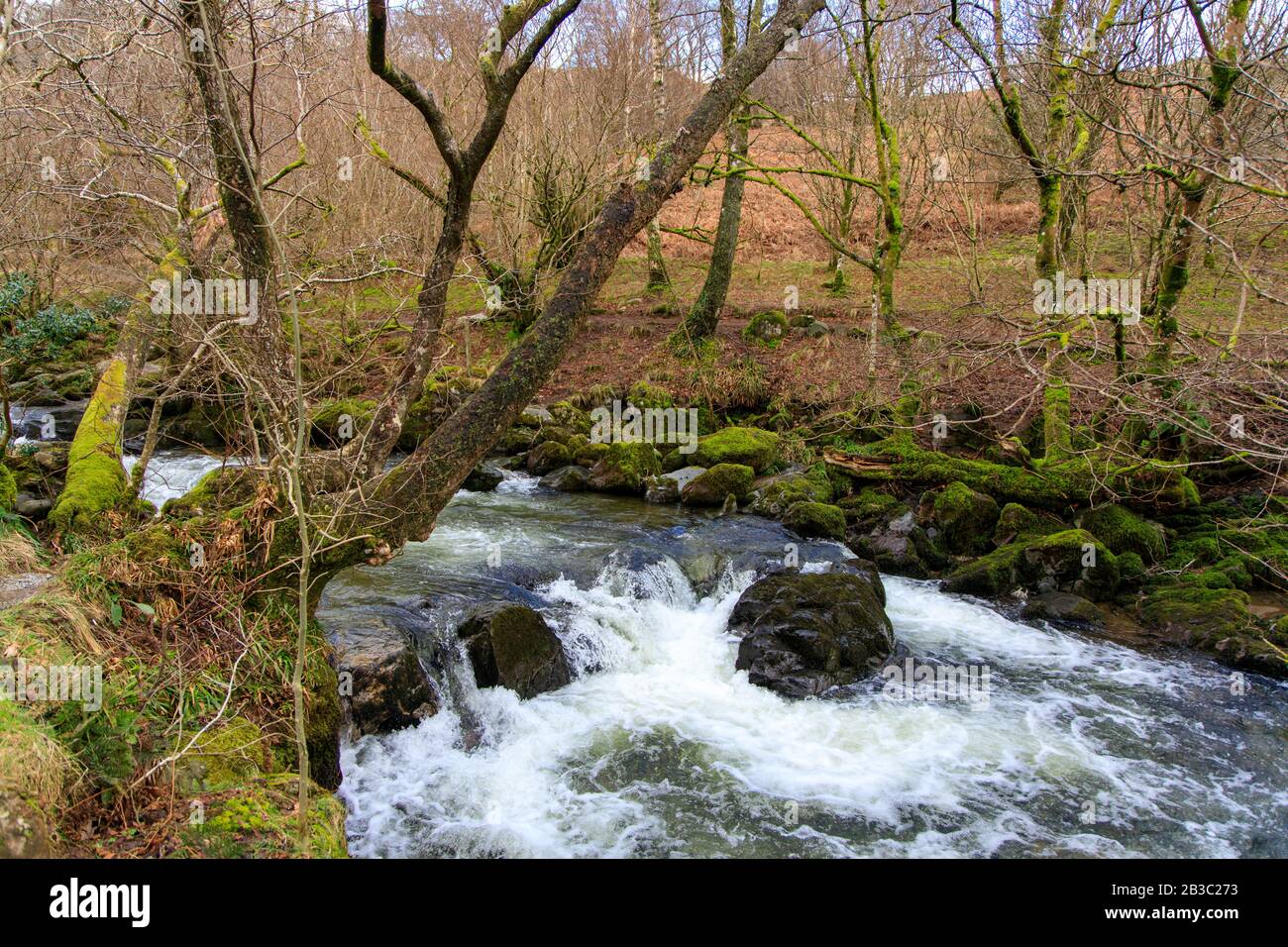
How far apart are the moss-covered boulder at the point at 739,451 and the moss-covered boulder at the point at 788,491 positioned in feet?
1.56

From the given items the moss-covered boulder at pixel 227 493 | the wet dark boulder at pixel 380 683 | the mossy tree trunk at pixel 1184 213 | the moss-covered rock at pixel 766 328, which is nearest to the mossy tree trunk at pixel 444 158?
the moss-covered boulder at pixel 227 493

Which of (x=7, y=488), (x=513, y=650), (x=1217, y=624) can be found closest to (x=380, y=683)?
(x=513, y=650)

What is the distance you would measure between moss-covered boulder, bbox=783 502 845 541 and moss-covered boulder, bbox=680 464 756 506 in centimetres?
115

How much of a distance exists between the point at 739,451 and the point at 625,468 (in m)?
1.78

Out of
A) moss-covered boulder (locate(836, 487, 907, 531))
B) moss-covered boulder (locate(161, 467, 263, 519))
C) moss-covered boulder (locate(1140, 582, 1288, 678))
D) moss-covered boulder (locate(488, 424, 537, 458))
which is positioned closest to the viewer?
moss-covered boulder (locate(161, 467, 263, 519))

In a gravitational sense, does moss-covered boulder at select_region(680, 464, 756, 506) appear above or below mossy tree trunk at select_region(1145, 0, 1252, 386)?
below

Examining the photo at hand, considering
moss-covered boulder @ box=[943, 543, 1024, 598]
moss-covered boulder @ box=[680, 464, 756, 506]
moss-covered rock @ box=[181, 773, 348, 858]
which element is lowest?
moss-covered boulder @ box=[943, 543, 1024, 598]

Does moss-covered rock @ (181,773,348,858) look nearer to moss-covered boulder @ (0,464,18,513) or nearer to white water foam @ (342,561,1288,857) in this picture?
white water foam @ (342,561,1288,857)

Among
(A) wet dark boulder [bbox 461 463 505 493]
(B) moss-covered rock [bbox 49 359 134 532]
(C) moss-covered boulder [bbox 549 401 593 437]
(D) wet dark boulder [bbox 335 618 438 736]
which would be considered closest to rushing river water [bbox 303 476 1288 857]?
(D) wet dark boulder [bbox 335 618 438 736]

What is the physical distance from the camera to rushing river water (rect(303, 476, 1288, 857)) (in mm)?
5727

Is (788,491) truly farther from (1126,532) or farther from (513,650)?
(513,650)

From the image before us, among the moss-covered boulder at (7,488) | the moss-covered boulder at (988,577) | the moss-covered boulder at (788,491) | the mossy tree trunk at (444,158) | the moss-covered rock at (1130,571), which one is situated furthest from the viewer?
the moss-covered boulder at (788,491)

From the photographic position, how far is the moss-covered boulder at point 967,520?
10.9 metres

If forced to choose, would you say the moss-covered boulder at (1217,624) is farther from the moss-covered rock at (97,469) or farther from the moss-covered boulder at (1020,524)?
the moss-covered rock at (97,469)
